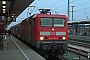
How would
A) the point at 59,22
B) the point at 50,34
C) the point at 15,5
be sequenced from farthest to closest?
the point at 15,5 < the point at 59,22 < the point at 50,34

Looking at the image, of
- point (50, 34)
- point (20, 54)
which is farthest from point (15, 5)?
point (20, 54)

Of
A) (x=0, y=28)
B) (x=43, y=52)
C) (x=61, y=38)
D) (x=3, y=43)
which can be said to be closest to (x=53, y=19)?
(x=61, y=38)

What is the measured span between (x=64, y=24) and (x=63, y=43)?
1344 mm

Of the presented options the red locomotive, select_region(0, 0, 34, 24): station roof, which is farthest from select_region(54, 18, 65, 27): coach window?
select_region(0, 0, 34, 24): station roof

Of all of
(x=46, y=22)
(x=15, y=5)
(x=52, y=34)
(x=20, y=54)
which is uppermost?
(x=15, y=5)

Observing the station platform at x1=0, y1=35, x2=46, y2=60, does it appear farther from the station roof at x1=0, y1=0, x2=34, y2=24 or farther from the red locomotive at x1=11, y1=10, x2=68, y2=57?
the station roof at x1=0, y1=0, x2=34, y2=24

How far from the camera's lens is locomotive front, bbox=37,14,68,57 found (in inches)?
576

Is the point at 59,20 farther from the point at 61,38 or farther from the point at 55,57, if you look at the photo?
the point at 55,57

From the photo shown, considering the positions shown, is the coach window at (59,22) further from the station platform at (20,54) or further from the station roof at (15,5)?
the station roof at (15,5)

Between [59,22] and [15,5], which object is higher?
[15,5]

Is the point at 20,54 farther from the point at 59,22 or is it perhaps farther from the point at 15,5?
the point at 15,5

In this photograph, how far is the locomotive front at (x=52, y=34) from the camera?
14.6 metres

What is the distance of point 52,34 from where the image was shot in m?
14.8

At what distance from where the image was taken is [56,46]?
14.8 m
